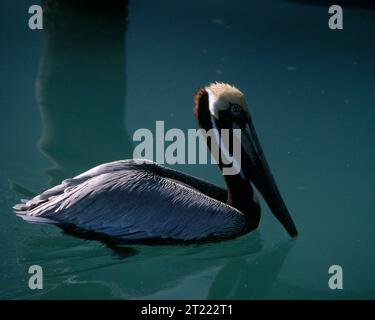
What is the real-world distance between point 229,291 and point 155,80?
389cm

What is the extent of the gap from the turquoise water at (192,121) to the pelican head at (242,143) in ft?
0.69

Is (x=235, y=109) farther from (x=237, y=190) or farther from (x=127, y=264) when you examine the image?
(x=127, y=264)

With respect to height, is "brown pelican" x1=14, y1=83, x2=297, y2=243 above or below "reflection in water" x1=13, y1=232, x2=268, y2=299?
above

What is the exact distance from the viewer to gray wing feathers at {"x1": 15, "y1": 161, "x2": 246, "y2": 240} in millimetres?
3502

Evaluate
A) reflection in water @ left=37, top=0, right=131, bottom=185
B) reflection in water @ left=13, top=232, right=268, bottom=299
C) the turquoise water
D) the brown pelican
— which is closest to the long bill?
the brown pelican

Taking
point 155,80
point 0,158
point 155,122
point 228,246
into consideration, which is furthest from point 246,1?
point 228,246

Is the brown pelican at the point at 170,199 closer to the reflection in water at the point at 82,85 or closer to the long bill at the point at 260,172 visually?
the long bill at the point at 260,172

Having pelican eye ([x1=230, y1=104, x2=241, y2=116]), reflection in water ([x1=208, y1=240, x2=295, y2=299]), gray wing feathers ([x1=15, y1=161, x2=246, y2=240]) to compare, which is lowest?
reflection in water ([x1=208, y1=240, x2=295, y2=299])

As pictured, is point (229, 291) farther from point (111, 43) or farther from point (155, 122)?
point (111, 43)

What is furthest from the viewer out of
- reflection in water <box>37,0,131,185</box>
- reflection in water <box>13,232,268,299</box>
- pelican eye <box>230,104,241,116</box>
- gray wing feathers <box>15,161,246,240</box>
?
reflection in water <box>37,0,131,185</box>

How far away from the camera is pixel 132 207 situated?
3.57 metres

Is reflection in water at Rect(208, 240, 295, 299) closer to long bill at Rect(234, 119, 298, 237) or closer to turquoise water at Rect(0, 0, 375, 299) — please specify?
turquoise water at Rect(0, 0, 375, 299)

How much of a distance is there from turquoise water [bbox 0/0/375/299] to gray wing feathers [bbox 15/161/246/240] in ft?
0.51

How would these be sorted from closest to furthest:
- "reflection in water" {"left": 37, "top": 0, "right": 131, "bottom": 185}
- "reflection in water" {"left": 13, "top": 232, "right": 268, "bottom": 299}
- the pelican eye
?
"reflection in water" {"left": 13, "top": 232, "right": 268, "bottom": 299} → the pelican eye → "reflection in water" {"left": 37, "top": 0, "right": 131, "bottom": 185}
